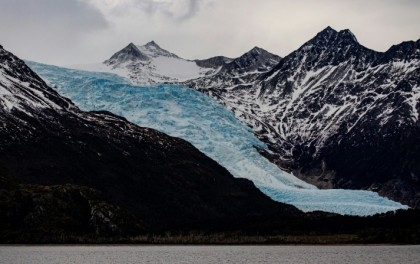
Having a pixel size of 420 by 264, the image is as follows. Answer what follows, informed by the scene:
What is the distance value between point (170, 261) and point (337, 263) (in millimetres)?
34256

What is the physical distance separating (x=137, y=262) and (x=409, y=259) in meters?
54.9

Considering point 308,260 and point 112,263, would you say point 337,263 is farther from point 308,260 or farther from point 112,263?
point 112,263

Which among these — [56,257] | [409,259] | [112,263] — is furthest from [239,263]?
[56,257]

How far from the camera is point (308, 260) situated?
164m

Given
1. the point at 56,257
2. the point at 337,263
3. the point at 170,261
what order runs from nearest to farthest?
the point at 337,263 < the point at 170,261 < the point at 56,257

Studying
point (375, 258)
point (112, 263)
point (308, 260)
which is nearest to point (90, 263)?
point (112, 263)

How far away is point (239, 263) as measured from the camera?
508 feet

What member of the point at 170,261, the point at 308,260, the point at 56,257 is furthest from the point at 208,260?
the point at 56,257

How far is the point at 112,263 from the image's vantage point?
15512 centimetres

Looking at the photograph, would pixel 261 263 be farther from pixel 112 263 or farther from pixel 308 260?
pixel 112 263

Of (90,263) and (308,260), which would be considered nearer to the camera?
(90,263)

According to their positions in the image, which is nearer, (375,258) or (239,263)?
(239,263)

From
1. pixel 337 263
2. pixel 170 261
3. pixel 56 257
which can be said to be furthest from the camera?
pixel 56 257

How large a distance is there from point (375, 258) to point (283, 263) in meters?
24.2
